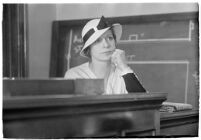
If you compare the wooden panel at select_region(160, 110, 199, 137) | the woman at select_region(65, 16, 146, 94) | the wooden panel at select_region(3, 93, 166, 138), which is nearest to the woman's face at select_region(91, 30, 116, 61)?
the woman at select_region(65, 16, 146, 94)

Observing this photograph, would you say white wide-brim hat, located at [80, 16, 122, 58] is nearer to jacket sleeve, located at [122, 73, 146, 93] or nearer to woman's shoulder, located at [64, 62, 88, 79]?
woman's shoulder, located at [64, 62, 88, 79]

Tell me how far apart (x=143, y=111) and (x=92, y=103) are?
12.1 inches

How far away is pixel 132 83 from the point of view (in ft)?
6.21

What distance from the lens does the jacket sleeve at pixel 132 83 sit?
188cm

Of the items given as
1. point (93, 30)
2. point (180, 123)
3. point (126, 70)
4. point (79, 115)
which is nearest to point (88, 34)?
point (93, 30)

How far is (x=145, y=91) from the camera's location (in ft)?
6.25

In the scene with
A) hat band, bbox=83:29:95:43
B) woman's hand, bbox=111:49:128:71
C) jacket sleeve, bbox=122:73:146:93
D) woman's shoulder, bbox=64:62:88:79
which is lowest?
jacket sleeve, bbox=122:73:146:93

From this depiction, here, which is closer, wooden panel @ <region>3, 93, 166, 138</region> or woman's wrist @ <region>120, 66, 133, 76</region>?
wooden panel @ <region>3, 93, 166, 138</region>

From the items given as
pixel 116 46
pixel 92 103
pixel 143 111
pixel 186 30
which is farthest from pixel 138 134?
pixel 186 30

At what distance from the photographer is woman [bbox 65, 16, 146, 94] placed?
1.87 meters

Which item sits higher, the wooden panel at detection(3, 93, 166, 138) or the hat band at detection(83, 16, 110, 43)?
the hat band at detection(83, 16, 110, 43)

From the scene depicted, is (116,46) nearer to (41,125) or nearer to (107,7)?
(107,7)

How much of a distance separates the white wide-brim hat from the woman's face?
0.07 ft

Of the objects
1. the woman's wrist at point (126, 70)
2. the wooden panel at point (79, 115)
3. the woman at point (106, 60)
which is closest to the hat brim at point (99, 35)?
the woman at point (106, 60)
